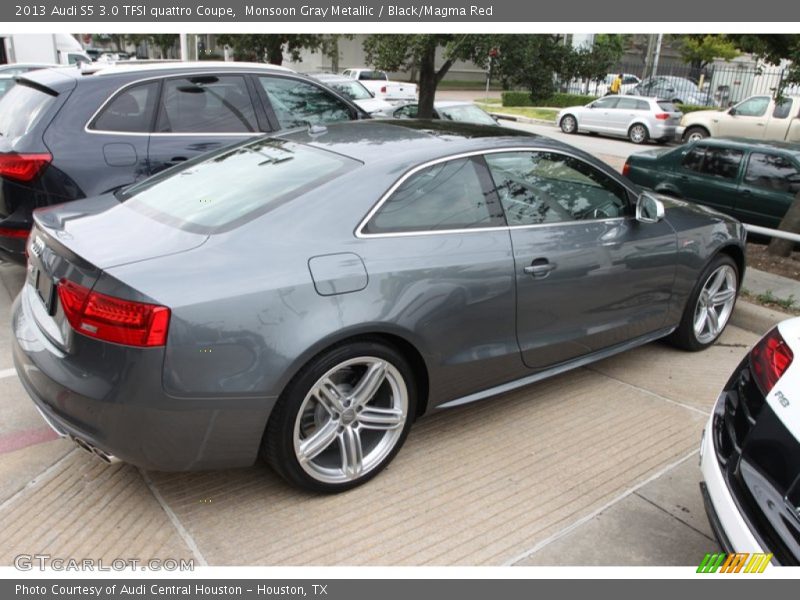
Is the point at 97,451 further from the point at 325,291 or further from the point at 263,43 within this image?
the point at 263,43

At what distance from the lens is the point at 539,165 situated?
3.96m

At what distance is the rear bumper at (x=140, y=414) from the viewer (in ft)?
8.48

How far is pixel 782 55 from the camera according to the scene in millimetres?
7059

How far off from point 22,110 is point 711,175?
789cm

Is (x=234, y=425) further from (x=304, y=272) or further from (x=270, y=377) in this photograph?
(x=304, y=272)

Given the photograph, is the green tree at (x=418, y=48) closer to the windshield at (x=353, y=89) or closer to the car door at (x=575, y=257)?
the windshield at (x=353, y=89)

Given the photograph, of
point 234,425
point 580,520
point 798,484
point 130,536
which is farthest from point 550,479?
point 130,536

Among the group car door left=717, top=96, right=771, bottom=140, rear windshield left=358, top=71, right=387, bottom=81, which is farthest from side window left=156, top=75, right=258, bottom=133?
rear windshield left=358, top=71, right=387, bottom=81

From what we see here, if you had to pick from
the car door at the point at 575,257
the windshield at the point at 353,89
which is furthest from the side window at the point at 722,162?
the windshield at the point at 353,89

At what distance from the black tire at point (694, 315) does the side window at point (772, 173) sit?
428 cm

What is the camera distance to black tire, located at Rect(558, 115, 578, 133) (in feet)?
74.0

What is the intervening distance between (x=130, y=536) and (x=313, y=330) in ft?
3.75

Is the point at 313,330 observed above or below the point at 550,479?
above

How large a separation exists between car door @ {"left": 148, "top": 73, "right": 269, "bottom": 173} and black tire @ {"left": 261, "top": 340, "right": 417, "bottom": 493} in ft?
9.62
